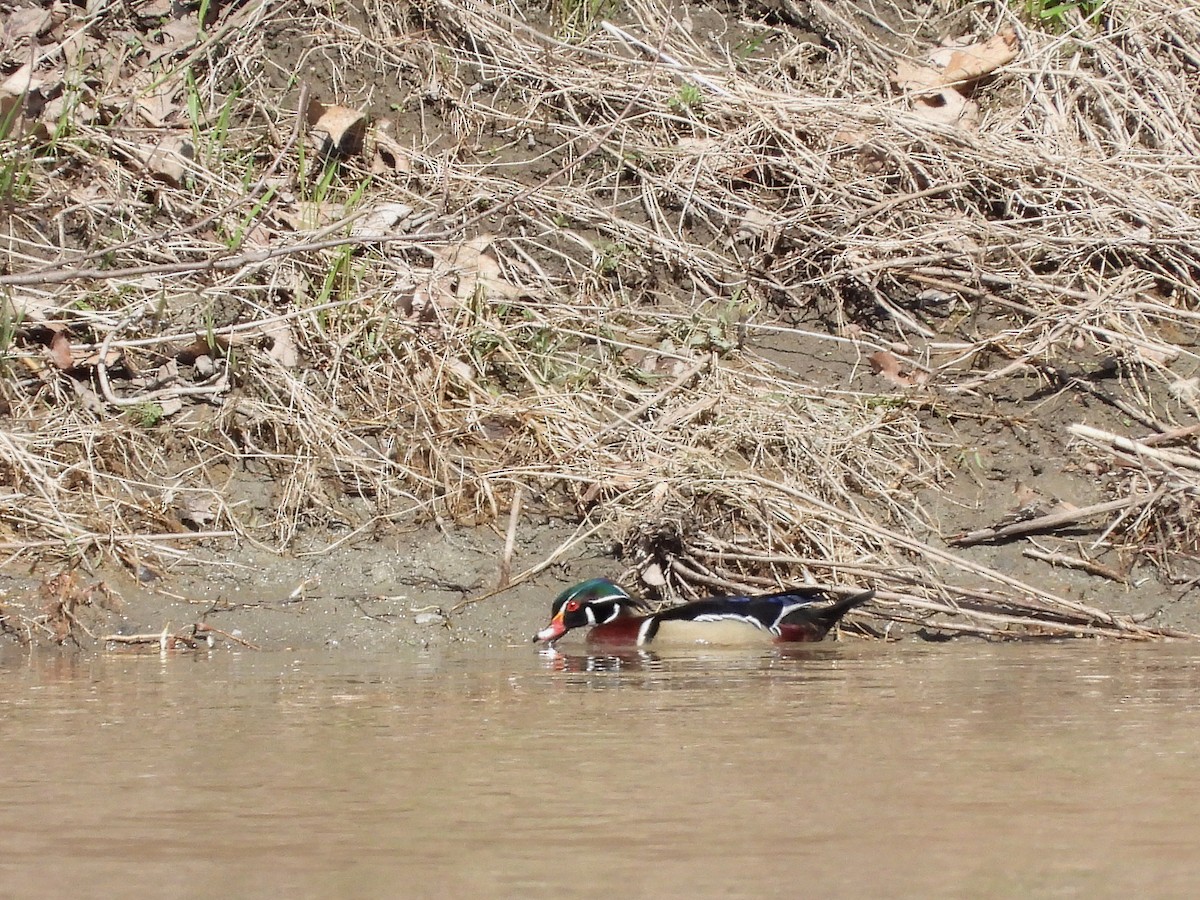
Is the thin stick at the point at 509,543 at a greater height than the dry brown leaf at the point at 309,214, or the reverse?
the dry brown leaf at the point at 309,214

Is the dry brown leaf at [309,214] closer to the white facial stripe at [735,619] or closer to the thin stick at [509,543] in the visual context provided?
the thin stick at [509,543]

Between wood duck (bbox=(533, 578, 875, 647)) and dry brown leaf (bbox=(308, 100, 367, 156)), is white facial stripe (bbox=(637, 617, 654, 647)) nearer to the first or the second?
wood duck (bbox=(533, 578, 875, 647))

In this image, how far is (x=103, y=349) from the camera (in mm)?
6676

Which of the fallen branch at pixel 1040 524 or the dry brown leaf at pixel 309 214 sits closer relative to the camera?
the fallen branch at pixel 1040 524

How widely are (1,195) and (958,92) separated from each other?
14.7 ft

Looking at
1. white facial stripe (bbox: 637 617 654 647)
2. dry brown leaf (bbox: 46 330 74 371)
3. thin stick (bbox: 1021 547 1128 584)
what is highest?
dry brown leaf (bbox: 46 330 74 371)

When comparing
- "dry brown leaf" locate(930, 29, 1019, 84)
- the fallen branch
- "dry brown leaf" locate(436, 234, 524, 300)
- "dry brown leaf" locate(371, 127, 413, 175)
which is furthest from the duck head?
"dry brown leaf" locate(930, 29, 1019, 84)

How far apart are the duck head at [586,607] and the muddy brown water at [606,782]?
2.83ft

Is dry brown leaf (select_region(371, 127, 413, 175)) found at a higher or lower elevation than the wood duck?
higher

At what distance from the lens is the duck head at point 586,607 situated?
5828 millimetres

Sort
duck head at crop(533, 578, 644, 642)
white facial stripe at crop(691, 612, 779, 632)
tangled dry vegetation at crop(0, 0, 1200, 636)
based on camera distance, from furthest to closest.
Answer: tangled dry vegetation at crop(0, 0, 1200, 636) → duck head at crop(533, 578, 644, 642) → white facial stripe at crop(691, 612, 779, 632)

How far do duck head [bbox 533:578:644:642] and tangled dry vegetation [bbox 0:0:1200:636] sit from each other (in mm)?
346

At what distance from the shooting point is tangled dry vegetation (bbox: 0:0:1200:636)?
6.32 metres

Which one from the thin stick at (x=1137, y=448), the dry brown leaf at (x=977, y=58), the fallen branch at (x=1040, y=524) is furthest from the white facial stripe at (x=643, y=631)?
the dry brown leaf at (x=977, y=58)
